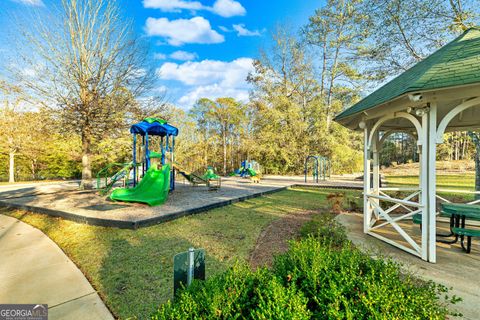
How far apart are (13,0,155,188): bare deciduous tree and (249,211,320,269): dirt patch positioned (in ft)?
26.4

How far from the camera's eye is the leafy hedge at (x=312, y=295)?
1.33 metres

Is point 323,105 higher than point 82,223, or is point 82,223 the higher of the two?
point 323,105

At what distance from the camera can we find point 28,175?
19.4 metres

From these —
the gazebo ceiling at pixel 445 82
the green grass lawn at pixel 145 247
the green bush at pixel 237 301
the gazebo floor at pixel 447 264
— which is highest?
the gazebo ceiling at pixel 445 82

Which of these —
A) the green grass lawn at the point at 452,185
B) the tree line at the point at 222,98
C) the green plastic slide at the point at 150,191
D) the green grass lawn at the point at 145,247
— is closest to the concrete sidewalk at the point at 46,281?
the green grass lawn at the point at 145,247

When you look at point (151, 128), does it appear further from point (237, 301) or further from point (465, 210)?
point (465, 210)

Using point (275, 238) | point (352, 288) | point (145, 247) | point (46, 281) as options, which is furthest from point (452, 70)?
point (46, 281)

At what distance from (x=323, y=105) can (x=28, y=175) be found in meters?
26.0

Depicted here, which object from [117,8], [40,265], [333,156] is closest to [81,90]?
[117,8]

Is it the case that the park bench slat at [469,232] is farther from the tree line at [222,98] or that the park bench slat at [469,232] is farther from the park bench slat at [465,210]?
the tree line at [222,98]

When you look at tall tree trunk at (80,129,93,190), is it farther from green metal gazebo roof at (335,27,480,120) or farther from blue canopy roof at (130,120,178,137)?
green metal gazebo roof at (335,27,480,120)

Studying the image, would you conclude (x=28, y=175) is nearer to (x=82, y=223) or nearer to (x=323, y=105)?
(x=82, y=223)

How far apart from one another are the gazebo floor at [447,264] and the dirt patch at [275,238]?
43.7 inches

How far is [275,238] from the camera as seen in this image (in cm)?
414
